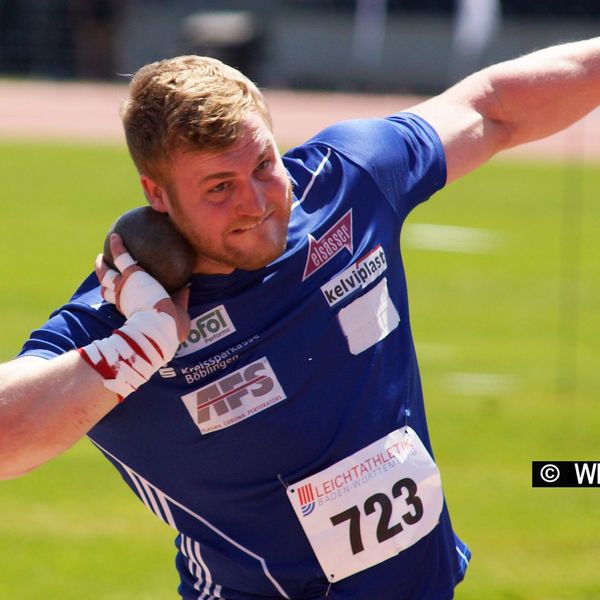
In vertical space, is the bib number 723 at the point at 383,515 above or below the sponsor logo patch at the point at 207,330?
below

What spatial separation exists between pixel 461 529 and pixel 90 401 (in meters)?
4.29

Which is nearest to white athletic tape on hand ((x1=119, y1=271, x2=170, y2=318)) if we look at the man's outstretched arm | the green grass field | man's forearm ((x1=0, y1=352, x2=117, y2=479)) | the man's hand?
the man's hand

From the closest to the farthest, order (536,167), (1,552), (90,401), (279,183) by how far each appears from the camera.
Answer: (90,401)
(279,183)
(1,552)
(536,167)

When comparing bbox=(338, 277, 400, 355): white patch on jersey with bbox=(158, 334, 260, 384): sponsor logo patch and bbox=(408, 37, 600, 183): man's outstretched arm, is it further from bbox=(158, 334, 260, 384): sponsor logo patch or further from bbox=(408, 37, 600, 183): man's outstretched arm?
bbox=(408, 37, 600, 183): man's outstretched arm

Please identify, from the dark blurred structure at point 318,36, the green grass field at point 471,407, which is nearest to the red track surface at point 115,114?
the dark blurred structure at point 318,36

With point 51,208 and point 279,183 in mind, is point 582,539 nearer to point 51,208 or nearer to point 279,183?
point 279,183

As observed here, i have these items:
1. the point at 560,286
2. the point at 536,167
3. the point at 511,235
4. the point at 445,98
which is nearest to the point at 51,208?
the point at 511,235

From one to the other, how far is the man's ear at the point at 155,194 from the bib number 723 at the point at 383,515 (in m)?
0.97

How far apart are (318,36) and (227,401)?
43.3 meters

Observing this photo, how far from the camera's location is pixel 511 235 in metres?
18.6

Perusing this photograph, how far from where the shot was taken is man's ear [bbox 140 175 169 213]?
335 cm

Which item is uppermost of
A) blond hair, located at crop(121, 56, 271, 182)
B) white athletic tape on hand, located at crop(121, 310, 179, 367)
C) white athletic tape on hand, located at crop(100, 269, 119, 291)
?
blond hair, located at crop(121, 56, 271, 182)

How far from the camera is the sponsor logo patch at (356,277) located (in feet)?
11.4

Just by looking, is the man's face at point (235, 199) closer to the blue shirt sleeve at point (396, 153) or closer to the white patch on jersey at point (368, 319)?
the white patch on jersey at point (368, 319)
